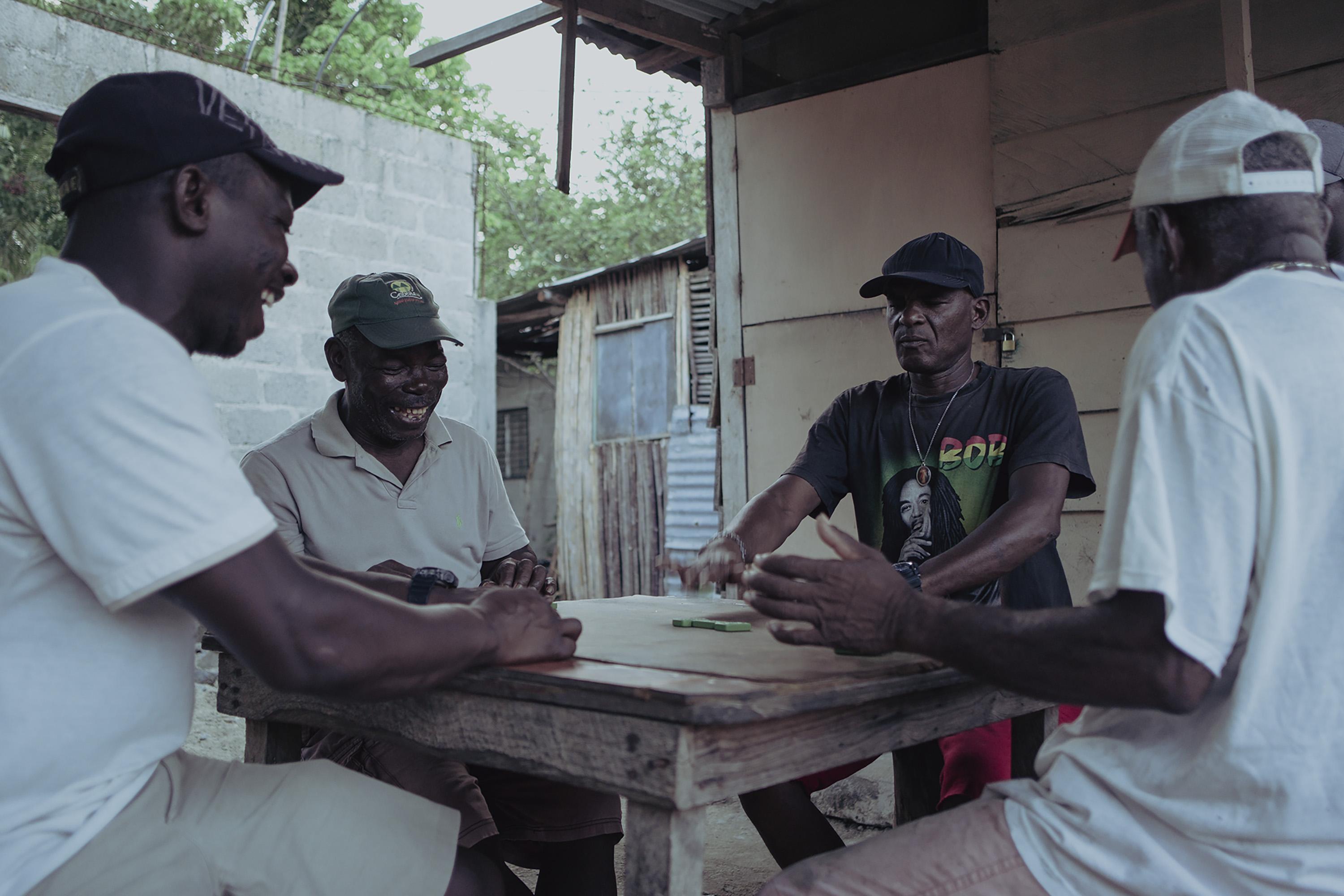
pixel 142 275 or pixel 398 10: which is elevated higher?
pixel 398 10

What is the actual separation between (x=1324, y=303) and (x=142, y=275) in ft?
5.23

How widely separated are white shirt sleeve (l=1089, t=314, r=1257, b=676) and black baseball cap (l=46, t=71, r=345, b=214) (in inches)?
52.7

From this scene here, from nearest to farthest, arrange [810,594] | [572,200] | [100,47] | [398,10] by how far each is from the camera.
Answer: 1. [810,594]
2. [100,47]
3. [398,10]
4. [572,200]

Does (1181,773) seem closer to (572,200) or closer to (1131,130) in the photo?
(1131,130)

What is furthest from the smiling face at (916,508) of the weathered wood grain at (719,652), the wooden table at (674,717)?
the wooden table at (674,717)

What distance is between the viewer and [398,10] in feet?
59.3

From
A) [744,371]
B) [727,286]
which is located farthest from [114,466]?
[727,286]

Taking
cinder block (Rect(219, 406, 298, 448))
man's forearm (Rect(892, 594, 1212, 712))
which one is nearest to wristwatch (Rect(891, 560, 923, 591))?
man's forearm (Rect(892, 594, 1212, 712))

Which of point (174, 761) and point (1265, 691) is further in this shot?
point (174, 761)

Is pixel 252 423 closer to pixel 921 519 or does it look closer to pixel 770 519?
pixel 770 519

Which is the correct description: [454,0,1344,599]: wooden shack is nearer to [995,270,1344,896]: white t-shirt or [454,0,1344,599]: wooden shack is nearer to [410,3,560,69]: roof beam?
[410,3,560,69]: roof beam

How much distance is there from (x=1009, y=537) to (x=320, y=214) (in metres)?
6.18

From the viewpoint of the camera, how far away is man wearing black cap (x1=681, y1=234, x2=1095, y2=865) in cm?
247

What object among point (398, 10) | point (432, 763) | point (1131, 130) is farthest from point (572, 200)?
point (432, 763)
